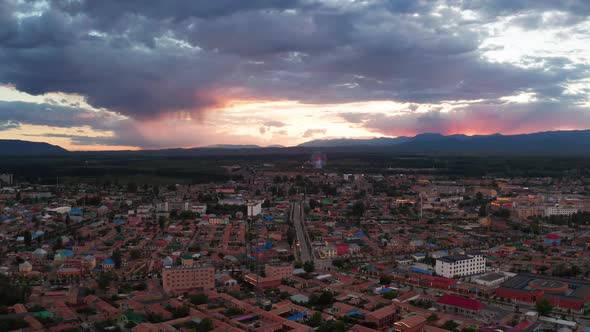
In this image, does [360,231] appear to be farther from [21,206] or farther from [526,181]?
[526,181]

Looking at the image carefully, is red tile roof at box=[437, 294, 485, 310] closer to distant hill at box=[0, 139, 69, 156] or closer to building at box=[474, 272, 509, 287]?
building at box=[474, 272, 509, 287]

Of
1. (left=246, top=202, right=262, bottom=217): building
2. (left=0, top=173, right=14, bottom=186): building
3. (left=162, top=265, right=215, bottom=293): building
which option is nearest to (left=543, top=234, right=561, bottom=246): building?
(left=162, top=265, right=215, bottom=293): building

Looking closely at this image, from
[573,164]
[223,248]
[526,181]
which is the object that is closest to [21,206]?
[223,248]

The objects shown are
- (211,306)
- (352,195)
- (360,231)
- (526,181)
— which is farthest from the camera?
(526,181)

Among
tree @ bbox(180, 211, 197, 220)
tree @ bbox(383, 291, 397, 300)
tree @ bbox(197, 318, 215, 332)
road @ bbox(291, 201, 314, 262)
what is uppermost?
tree @ bbox(180, 211, 197, 220)

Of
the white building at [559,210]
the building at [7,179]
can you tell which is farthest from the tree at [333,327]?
the building at [7,179]
